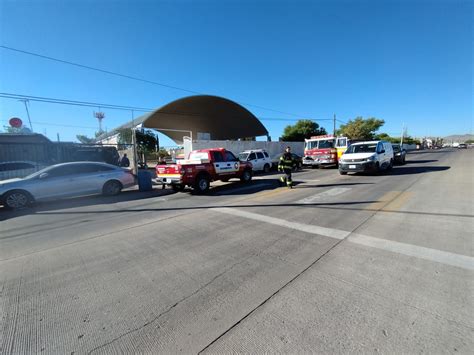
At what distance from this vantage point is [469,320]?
2.34 metres

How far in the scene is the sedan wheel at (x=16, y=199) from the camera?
8.26m

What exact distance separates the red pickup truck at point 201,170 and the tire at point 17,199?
453cm

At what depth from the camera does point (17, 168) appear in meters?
13.7

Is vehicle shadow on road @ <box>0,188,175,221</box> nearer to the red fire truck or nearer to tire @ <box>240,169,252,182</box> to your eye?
tire @ <box>240,169,252,182</box>

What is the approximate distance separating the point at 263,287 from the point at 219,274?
67 centimetres

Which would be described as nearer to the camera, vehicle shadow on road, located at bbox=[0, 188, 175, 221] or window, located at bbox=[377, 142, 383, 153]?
vehicle shadow on road, located at bbox=[0, 188, 175, 221]

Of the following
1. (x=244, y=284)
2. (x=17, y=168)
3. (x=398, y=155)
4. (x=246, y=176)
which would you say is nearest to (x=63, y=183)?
(x=17, y=168)

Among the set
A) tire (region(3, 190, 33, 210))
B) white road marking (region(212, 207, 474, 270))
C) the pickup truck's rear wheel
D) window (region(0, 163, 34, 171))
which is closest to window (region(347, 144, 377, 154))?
the pickup truck's rear wheel

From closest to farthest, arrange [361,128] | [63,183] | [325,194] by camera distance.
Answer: [325,194] → [63,183] → [361,128]

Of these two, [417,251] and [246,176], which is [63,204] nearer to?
[246,176]

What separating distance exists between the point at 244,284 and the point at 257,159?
16506 mm

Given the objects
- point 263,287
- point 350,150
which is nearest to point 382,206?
point 263,287

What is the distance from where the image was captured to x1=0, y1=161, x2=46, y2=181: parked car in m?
12.7

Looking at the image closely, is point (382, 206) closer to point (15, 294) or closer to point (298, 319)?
point (298, 319)
